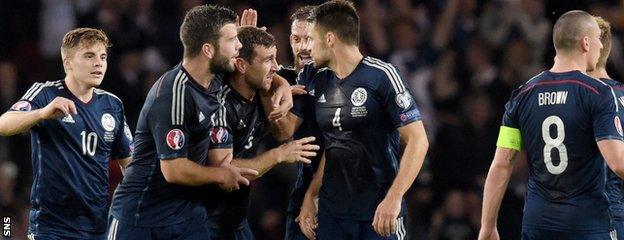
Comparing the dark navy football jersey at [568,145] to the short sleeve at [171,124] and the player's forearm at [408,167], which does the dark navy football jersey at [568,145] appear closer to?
the player's forearm at [408,167]

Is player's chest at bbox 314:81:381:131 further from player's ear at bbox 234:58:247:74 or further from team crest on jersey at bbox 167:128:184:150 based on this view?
team crest on jersey at bbox 167:128:184:150

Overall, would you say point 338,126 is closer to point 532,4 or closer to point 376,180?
point 376,180

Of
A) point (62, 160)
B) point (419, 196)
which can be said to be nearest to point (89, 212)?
point (62, 160)

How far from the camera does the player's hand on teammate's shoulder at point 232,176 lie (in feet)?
20.8

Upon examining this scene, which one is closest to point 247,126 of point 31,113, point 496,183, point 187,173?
point 187,173

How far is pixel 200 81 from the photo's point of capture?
6348 mm

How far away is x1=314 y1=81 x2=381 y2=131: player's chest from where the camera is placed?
21.8 ft

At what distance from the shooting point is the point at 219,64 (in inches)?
252

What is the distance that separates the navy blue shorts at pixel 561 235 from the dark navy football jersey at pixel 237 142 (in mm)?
1836

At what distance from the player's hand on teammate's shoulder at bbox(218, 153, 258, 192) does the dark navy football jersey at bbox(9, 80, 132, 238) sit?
118 centimetres

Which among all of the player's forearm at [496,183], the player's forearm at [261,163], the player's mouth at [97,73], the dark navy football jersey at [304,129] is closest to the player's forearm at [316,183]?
the dark navy football jersey at [304,129]

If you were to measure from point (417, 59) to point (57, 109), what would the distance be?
613 cm

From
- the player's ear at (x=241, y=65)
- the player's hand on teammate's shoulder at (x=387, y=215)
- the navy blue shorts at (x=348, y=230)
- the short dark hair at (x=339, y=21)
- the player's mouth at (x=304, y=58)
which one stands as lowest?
the navy blue shorts at (x=348, y=230)

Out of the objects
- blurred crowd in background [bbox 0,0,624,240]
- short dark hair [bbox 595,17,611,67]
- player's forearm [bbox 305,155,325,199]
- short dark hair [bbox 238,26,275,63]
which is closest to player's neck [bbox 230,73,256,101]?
short dark hair [bbox 238,26,275,63]
